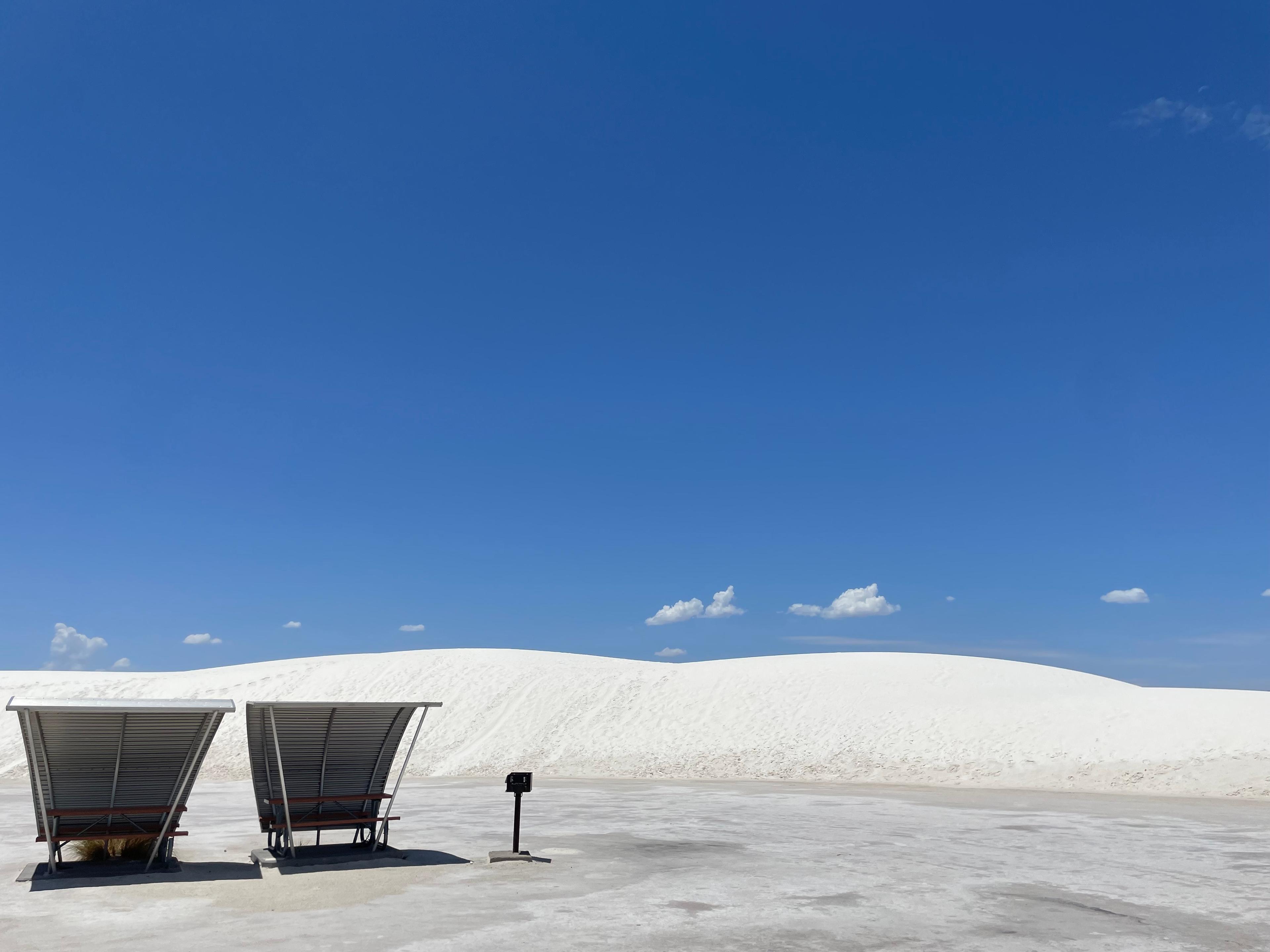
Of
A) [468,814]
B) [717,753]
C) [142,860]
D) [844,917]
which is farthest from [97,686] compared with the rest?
[844,917]

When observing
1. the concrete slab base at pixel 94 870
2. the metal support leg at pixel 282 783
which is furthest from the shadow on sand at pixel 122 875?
the metal support leg at pixel 282 783

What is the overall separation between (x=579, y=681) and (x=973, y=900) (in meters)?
33.6

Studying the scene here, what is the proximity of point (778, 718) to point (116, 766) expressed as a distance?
28874 mm

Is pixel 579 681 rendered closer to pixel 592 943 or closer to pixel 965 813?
pixel 965 813

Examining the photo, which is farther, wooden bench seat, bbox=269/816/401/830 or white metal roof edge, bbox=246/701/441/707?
wooden bench seat, bbox=269/816/401/830

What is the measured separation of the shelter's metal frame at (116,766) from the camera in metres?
11.9

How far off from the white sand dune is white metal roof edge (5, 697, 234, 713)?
67.7ft

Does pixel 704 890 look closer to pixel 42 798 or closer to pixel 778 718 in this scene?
pixel 42 798

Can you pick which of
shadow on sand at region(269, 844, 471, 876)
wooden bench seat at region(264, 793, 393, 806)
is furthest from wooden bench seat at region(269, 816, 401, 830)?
shadow on sand at region(269, 844, 471, 876)

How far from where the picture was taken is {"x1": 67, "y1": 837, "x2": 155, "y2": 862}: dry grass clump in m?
12.5

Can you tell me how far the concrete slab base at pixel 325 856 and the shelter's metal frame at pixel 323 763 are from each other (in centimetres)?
13

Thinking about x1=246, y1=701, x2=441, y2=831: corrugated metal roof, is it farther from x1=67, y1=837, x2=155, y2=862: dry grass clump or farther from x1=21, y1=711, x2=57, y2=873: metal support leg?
x1=21, y1=711, x2=57, y2=873: metal support leg

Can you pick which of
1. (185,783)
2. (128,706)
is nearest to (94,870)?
(185,783)

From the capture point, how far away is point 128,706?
1172 centimetres
